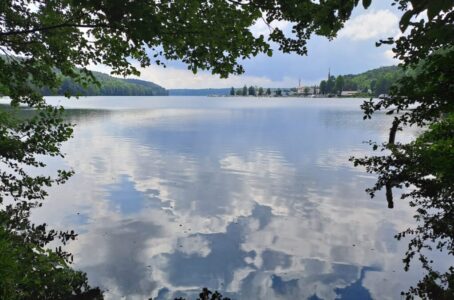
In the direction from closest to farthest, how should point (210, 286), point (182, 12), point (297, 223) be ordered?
point (182, 12) < point (210, 286) < point (297, 223)

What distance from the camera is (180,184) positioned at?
3794 centimetres

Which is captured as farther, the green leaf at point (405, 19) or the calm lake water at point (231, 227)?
the calm lake water at point (231, 227)

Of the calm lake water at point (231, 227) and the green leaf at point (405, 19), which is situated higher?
the green leaf at point (405, 19)

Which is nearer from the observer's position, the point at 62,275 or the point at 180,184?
the point at 62,275

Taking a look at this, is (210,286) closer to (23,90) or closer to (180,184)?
(23,90)

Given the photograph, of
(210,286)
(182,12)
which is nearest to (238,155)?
(210,286)

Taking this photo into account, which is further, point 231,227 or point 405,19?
point 231,227

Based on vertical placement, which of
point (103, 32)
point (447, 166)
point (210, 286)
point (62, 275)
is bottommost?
point (210, 286)

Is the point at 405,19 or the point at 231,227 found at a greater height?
the point at 405,19

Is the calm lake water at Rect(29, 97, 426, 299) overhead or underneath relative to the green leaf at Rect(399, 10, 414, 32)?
underneath

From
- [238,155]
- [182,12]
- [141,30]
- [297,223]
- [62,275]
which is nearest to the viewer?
[141,30]

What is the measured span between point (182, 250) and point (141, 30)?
1818cm

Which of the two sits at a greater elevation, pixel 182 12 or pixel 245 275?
pixel 182 12

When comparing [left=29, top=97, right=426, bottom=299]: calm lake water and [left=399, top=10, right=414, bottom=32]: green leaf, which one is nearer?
[left=399, top=10, right=414, bottom=32]: green leaf
